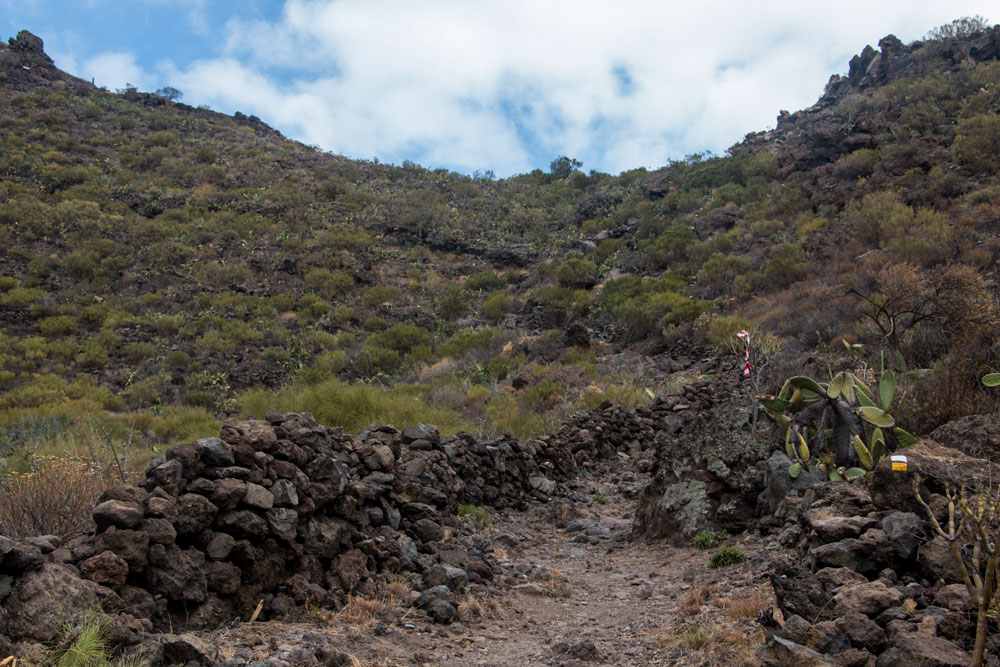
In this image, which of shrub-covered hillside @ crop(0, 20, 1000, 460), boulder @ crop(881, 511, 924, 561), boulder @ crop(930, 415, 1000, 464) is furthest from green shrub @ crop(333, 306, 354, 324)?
boulder @ crop(881, 511, 924, 561)

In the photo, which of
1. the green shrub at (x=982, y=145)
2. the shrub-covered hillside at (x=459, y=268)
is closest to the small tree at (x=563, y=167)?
the shrub-covered hillside at (x=459, y=268)

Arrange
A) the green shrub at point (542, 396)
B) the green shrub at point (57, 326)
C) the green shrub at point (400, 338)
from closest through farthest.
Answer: the green shrub at point (542, 396) < the green shrub at point (57, 326) < the green shrub at point (400, 338)

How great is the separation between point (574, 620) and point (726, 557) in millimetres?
1431

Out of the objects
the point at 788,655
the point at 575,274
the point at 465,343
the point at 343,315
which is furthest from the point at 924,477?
the point at 575,274

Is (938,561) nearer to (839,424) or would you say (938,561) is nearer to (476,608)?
(839,424)

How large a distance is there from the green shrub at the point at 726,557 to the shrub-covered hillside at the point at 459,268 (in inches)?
92.9

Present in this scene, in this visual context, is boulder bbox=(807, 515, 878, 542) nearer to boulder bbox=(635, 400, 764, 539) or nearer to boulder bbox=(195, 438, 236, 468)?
boulder bbox=(635, 400, 764, 539)

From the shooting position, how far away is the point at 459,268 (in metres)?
32.1

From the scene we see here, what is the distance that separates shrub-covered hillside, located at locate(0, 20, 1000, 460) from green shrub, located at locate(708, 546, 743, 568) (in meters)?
2.36

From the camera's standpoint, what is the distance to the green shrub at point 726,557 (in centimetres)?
519

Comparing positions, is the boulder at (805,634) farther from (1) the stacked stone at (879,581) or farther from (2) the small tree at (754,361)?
(2) the small tree at (754,361)

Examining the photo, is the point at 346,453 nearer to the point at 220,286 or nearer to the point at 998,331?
the point at 998,331

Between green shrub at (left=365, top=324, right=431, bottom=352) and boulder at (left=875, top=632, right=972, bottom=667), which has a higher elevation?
green shrub at (left=365, top=324, right=431, bottom=352)

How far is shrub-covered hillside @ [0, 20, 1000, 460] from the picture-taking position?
12.9 m
